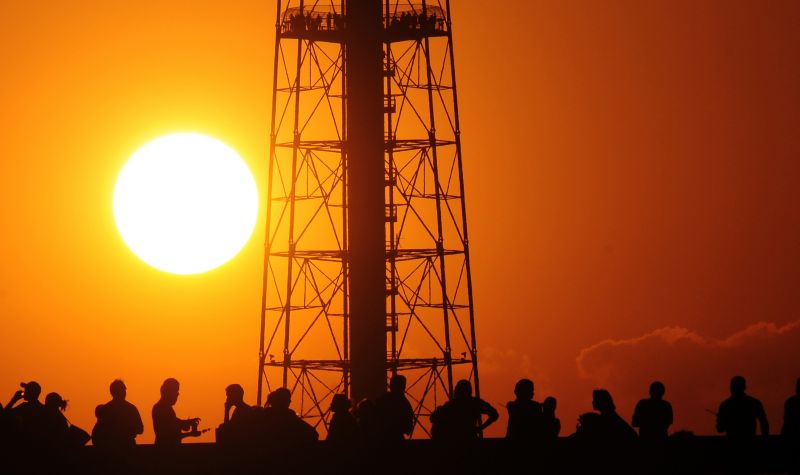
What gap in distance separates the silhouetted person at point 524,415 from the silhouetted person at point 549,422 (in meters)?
0.09

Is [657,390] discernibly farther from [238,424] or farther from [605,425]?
[238,424]

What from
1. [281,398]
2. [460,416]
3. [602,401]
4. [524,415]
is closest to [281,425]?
[281,398]

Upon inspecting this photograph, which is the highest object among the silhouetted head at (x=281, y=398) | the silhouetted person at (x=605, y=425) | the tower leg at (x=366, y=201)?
the tower leg at (x=366, y=201)

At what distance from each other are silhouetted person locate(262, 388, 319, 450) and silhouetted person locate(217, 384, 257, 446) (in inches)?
11.8

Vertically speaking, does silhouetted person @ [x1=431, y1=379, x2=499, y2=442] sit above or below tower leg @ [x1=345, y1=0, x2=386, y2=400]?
below

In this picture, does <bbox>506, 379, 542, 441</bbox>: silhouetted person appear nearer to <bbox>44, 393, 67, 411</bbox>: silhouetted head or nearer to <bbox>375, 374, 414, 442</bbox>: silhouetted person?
<bbox>375, 374, 414, 442</bbox>: silhouetted person

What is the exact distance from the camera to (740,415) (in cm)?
2358

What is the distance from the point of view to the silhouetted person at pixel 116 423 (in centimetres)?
2428

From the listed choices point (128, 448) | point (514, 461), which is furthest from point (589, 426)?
point (128, 448)

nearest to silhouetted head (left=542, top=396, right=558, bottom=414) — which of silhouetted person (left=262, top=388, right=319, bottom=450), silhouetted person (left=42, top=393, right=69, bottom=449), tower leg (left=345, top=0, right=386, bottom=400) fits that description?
silhouetted person (left=262, top=388, right=319, bottom=450)

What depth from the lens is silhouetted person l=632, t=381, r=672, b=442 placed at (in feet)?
77.8

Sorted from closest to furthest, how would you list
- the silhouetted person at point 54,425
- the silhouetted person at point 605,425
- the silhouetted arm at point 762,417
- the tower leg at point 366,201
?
the silhouetted person at point 605,425 < the silhouetted arm at point 762,417 < the silhouetted person at point 54,425 < the tower leg at point 366,201

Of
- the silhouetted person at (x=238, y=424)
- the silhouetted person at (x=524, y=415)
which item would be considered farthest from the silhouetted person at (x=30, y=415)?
the silhouetted person at (x=524, y=415)

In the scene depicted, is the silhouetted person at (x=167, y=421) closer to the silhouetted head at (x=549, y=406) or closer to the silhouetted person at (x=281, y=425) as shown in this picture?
the silhouetted person at (x=281, y=425)
